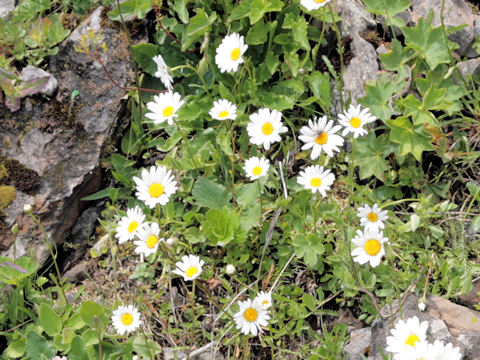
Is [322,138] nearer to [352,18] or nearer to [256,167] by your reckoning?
[256,167]

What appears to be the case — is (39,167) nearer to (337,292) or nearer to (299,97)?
(299,97)

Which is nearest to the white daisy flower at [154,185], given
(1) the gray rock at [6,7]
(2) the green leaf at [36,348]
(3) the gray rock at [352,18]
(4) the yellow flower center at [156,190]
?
(4) the yellow flower center at [156,190]

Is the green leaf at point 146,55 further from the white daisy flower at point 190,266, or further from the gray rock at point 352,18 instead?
the white daisy flower at point 190,266

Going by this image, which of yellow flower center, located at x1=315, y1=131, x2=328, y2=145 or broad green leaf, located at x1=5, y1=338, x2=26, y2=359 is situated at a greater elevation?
yellow flower center, located at x1=315, y1=131, x2=328, y2=145

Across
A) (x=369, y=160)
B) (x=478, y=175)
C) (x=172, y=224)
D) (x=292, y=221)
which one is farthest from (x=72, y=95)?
(x=478, y=175)

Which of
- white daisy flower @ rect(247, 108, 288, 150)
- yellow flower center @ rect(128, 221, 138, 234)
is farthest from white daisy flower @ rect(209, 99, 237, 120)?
yellow flower center @ rect(128, 221, 138, 234)

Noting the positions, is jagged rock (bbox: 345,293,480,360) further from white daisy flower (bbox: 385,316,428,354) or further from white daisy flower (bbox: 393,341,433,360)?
white daisy flower (bbox: 393,341,433,360)
